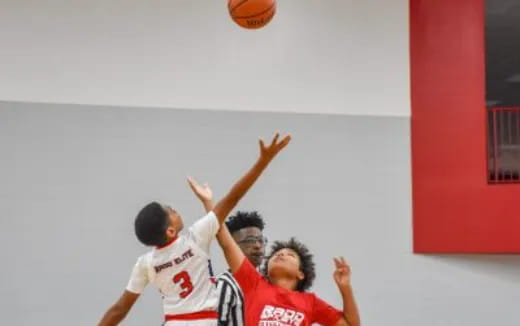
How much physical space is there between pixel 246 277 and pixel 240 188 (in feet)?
1.73

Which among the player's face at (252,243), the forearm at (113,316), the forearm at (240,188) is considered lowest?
the forearm at (113,316)

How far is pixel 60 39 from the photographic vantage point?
24.6 feet

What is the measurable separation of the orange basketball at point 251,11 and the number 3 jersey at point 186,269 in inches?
89.0

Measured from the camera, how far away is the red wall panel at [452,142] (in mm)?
7715

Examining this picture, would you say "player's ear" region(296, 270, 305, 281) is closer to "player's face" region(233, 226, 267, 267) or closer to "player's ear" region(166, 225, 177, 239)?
"player's face" region(233, 226, 267, 267)

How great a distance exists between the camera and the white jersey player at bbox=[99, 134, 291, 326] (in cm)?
349

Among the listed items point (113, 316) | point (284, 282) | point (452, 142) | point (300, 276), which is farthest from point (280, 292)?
point (452, 142)

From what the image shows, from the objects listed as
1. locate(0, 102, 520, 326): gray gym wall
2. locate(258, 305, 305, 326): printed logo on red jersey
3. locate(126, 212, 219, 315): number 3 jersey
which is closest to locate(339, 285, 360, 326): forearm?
locate(258, 305, 305, 326): printed logo on red jersey

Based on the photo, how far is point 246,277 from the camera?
3676 mm

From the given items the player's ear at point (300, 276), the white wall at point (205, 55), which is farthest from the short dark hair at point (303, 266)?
the white wall at point (205, 55)

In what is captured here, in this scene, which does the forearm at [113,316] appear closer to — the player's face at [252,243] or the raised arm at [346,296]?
the player's face at [252,243]

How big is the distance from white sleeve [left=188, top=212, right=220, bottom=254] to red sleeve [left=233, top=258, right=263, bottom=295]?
0.75 feet

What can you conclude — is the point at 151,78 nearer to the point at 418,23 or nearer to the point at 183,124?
the point at 183,124

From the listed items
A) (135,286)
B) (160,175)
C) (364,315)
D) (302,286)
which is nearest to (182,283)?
(135,286)
